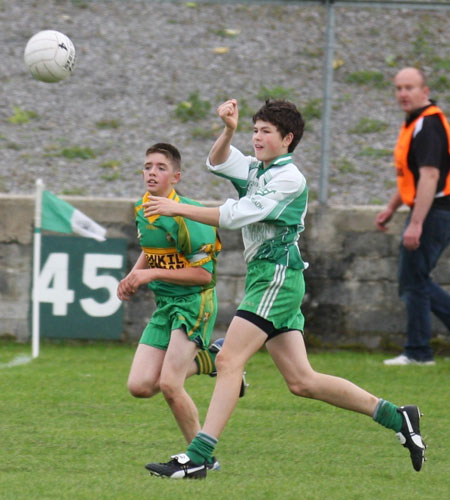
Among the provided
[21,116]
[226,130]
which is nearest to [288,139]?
[226,130]

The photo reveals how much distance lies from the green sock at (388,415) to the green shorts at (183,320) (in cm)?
99

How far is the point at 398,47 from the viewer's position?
40.3 feet

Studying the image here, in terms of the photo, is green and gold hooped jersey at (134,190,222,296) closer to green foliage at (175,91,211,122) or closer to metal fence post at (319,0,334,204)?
metal fence post at (319,0,334,204)

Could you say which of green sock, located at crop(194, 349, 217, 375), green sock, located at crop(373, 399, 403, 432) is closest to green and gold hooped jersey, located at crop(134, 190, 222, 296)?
green sock, located at crop(194, 349, 217, 375)

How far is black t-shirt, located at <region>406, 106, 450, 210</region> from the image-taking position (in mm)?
8688

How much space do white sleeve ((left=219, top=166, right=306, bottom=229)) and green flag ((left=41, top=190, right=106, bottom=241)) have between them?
3.44 meters

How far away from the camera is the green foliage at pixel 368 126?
35.7 ft

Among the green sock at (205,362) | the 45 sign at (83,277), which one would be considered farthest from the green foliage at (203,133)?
the green sock at (205,362)

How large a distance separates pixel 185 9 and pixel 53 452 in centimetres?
750

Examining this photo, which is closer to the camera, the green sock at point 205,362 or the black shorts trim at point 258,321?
the black shorts trim at point 258,321

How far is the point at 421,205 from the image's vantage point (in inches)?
342

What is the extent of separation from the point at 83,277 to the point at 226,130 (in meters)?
4.08

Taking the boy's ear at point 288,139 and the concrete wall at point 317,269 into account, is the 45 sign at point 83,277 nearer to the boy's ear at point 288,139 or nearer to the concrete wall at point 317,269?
the concrete wall at point 317,269

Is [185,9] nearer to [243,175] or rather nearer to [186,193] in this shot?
[186,193]
